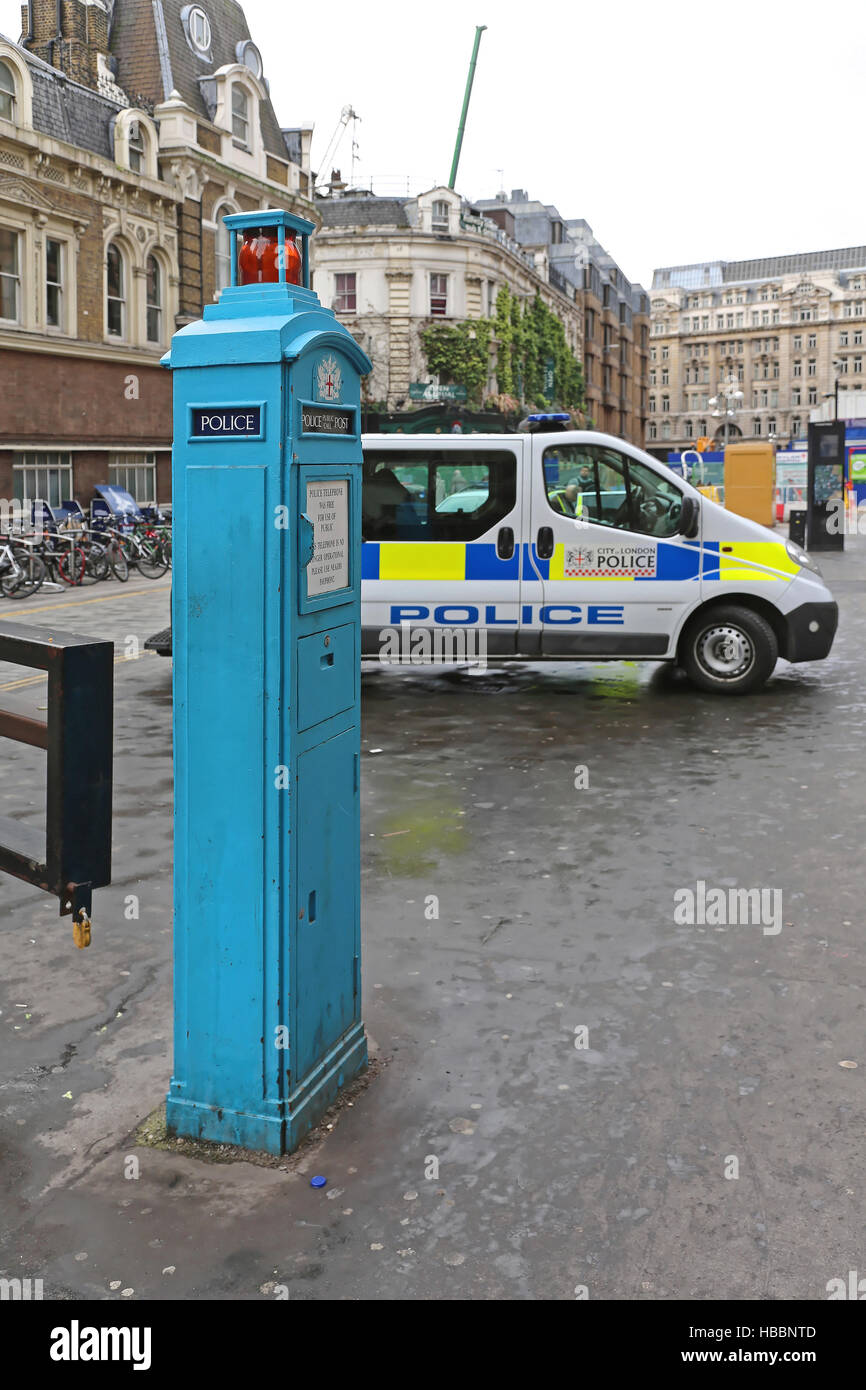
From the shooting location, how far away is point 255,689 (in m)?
3.41

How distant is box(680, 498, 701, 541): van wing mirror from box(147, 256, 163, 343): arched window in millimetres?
23952

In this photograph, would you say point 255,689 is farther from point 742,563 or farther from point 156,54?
point 156,54

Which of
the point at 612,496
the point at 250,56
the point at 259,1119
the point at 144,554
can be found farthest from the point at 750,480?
the point at 259,1119

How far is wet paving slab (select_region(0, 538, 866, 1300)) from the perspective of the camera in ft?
10.1

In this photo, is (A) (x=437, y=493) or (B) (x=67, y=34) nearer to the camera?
(A) (x=437, y=493)

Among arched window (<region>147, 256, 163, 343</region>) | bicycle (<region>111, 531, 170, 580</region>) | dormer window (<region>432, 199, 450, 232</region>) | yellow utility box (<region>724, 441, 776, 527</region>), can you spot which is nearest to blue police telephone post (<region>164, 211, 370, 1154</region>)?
bicycle (<region>111, 531, 170, 580</region>)

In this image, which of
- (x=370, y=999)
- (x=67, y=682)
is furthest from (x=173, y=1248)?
(x=370, y=999)

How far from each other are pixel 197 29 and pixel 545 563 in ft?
103

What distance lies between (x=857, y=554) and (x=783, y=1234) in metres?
27.5

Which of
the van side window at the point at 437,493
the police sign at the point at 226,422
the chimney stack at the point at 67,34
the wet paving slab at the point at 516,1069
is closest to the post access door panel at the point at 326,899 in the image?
the wet paving slab at the point at 516,1069

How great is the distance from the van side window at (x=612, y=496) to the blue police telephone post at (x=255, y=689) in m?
7.30

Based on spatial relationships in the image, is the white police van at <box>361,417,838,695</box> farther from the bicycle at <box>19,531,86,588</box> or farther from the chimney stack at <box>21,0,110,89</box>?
the chimney stack at <box>21,0,110,89</box>

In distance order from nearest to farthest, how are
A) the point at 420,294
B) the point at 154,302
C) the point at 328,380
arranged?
1. the point at 328,380
2. the point at 154,302
3. the point at 420,294

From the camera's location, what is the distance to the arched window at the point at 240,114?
36000mm
